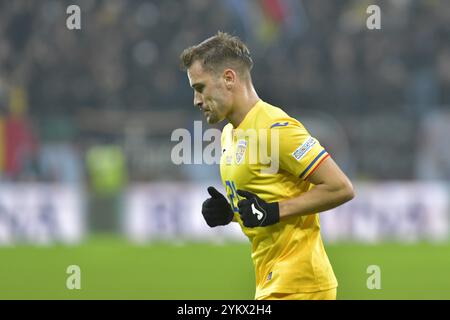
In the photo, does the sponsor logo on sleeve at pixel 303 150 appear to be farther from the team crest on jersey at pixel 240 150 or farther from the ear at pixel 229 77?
the ear at pixel 229 77

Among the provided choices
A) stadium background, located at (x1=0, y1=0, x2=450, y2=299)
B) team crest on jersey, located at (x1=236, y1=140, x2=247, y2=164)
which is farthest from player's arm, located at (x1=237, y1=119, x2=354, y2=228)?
stadium background, located at (x1=0, y1=0, x2=450, y2=299)

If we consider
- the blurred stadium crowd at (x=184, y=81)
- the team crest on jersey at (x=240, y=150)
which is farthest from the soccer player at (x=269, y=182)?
the blurred stadium crowd at (x=184, y=81)

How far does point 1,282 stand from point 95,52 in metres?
8.57

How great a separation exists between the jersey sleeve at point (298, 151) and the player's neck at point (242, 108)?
31 centimetres

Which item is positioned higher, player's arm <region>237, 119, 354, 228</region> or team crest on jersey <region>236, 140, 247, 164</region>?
team crest on jersey <region>236, 140, 247, 164</region>

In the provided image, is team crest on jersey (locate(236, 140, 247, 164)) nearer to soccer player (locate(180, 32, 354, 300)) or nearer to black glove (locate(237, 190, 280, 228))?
soccer player (locate(180, 32, 354, 300))

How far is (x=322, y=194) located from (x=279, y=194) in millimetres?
317

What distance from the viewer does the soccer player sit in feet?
15.7

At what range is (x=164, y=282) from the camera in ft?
36.0

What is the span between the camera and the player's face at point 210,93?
5066mm

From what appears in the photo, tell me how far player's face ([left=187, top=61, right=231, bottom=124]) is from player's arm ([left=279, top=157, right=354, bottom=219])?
2.13ft
